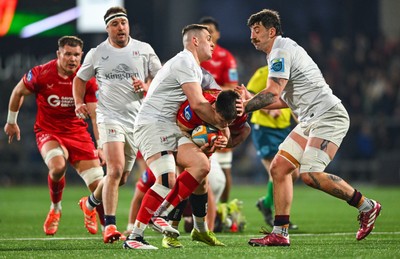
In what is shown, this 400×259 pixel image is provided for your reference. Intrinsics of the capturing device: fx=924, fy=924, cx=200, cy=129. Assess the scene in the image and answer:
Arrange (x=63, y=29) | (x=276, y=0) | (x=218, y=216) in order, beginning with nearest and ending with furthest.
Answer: (x=218, y=216) → (x=63, y=29) → (x=276, y=0)

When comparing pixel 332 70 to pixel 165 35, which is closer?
pixel 165 35

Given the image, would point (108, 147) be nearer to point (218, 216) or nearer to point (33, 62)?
point (218, 216)

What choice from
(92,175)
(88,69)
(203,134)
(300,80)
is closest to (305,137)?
(300,80)

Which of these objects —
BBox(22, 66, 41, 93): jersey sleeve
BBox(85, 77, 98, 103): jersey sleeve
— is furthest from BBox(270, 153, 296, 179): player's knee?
BBox(22, 66, 41, 93): jersey sleeve

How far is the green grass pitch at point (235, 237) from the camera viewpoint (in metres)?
7.96

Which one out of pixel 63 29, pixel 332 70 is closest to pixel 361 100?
pixel 332 70

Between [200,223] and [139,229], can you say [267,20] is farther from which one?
[139,229]

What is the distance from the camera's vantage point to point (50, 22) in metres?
19.8

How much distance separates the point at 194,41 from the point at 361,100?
606 inches

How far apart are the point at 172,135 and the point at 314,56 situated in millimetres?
15743

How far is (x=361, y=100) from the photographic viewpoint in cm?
2355

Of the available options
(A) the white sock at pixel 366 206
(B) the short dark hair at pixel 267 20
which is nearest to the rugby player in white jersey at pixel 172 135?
(B) the short dark hair at pixel 267 20

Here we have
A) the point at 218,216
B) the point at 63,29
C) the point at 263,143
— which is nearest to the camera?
the point at 218,216

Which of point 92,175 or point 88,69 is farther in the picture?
point 92,175
